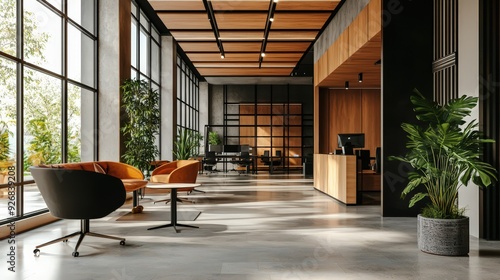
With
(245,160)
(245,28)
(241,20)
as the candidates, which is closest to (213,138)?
(245,160)

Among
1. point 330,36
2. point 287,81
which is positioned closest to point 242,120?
point 287,81

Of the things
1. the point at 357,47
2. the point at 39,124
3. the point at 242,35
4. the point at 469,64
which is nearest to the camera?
the point at 469,64

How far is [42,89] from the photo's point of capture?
6602mm

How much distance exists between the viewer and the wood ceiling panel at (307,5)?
29.4ft

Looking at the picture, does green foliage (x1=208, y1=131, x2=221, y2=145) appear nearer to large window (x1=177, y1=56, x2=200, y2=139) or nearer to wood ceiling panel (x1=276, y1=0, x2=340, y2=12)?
large window (x1=177, y1=56, x2=200, y2=139)

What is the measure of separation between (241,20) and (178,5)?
1.54m

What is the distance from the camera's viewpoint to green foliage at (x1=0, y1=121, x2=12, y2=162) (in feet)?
18.0

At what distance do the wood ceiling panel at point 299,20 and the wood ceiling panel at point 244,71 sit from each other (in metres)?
6.14

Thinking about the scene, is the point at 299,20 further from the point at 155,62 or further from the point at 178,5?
the point at 155,62

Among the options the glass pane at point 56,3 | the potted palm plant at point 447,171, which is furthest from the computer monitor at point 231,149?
the potted palm plant at point 447,171

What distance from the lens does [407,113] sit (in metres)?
7.18

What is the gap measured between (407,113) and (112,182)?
462cm

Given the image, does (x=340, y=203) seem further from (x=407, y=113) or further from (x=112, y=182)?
(x=112, y=182)

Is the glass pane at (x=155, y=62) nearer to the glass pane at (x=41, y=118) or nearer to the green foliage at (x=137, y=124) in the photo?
the green foliage at (x=137, y=124)
